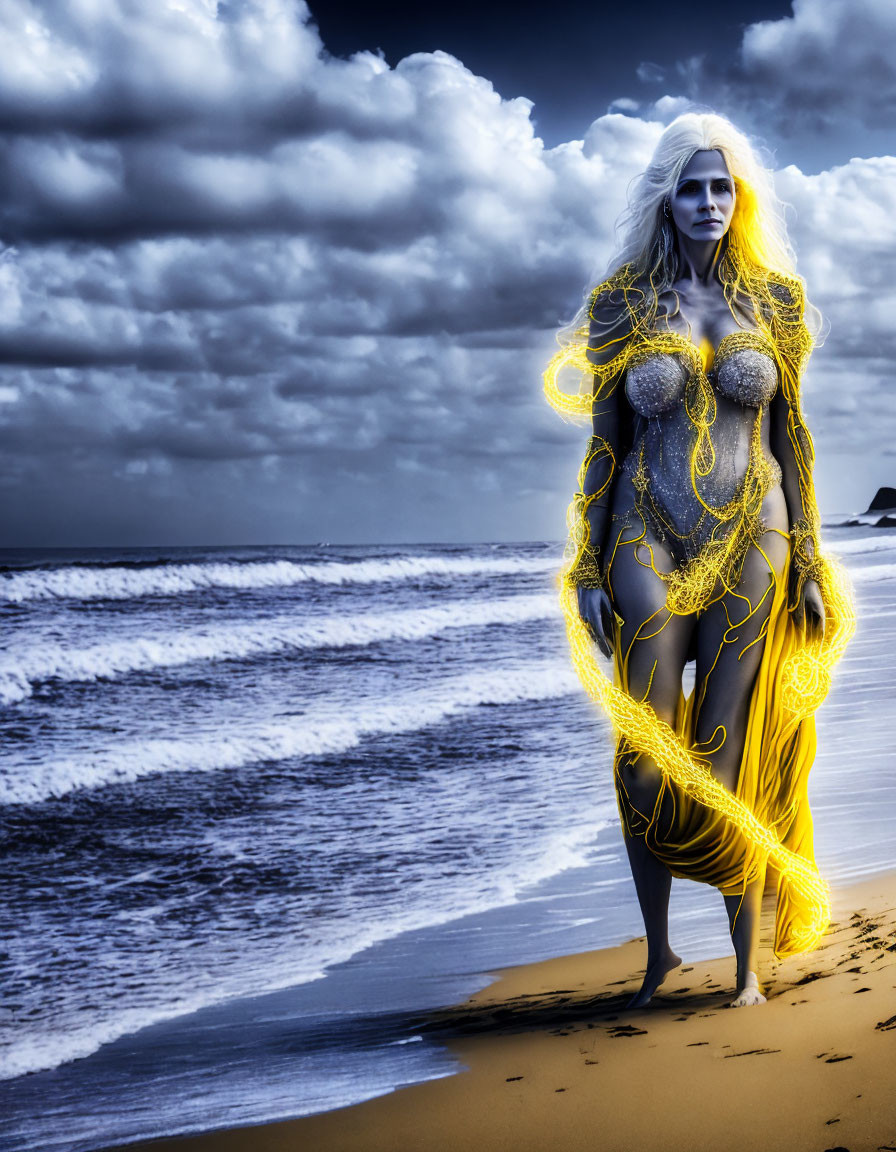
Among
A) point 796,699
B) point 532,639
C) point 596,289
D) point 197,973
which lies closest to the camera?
point 796,699

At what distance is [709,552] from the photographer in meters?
2.62

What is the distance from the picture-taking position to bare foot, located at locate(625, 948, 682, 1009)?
2.71m

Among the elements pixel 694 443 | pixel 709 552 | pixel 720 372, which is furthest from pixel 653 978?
pixel 720 372

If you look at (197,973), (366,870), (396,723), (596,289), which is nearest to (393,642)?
(396,723)

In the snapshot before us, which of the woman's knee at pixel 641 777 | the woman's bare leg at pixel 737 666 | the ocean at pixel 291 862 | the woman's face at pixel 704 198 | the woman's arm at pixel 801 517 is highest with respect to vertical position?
the woman's face at pixel 704 198

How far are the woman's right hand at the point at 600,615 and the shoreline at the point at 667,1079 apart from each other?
0.97 meters

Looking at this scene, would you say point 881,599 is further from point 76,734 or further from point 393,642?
point 76,734

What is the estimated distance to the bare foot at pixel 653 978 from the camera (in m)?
2.71

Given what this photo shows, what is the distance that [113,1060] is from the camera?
2.83 m

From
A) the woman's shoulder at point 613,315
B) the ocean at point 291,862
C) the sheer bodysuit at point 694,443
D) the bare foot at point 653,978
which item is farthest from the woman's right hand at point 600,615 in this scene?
the ocean at point 291,862

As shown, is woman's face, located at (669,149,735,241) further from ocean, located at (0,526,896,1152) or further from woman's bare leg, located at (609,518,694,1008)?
ocean, located at (0,526,896,1152)

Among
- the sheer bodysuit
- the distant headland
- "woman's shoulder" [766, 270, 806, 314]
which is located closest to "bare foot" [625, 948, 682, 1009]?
the sheer bodysuit

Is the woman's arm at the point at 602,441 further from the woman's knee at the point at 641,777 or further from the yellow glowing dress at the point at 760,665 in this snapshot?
the woman's knee at the point at 641,777

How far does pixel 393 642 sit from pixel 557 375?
10220mm
